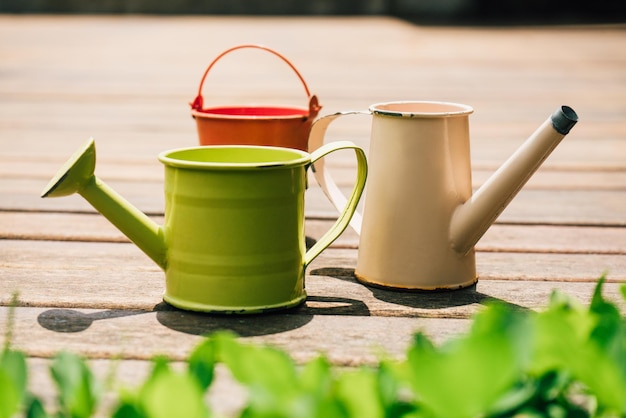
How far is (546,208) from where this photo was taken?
1409mm

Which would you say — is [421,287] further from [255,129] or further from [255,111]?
[255,111]

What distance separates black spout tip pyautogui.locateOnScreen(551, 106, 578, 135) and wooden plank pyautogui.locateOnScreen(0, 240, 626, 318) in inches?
7.2

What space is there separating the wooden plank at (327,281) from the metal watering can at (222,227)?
0.05 meters

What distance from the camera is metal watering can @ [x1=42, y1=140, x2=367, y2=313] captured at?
0.84 m

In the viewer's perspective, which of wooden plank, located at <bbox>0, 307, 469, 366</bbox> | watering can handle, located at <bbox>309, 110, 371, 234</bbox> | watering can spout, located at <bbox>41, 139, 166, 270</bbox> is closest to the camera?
wooden plank, located at <bbox>0, 307, 469, 366</bbox>

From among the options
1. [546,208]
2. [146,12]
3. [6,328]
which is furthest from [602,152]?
[146,12]

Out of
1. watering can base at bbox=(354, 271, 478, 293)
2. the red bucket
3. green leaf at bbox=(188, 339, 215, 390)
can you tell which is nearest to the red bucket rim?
the red bucket

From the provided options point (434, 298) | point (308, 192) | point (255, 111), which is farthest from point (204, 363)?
point (308, 192)

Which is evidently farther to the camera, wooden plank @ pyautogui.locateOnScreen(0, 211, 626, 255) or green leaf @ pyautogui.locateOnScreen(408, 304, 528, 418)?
wooden plank @ pyautogui.locateOnScreen(0, 211, 626, 255)

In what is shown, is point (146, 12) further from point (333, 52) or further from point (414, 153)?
point (414, 153)

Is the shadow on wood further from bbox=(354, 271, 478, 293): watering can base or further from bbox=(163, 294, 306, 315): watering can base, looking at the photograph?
bbox=(163, 294, 306, 315): watering can base

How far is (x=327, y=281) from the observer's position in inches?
39.4

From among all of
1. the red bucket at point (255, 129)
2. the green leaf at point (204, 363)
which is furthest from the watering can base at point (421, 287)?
the green leaf at point (204, 363)

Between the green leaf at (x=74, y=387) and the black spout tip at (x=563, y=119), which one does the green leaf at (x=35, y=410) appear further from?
the black spout tip at (x=563, y=119)
